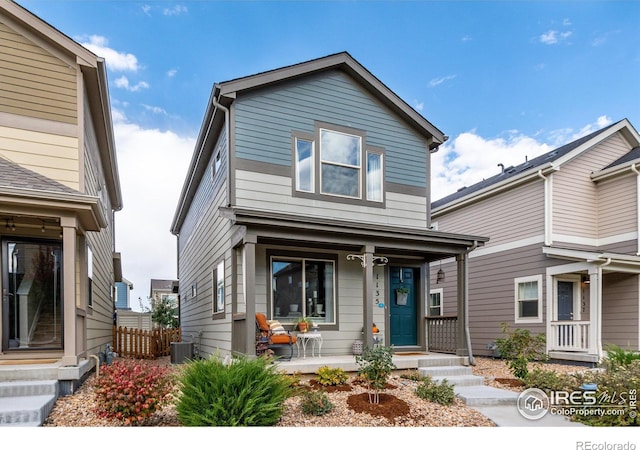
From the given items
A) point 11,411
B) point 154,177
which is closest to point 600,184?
point 11,411

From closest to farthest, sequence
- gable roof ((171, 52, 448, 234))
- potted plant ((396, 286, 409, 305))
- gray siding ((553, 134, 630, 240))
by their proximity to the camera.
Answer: gable roof ((171, 52, 448, 234)) → potted plant ((396, 286, 409, 305)) → gray siding ((553, 134, 630, 240))

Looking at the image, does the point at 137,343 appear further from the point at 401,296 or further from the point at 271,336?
the point at 401,296

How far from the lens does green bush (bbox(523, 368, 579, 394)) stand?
6.41m

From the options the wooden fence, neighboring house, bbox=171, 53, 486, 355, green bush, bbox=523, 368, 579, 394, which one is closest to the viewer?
green bush, bbox=523, 368, 579, 394

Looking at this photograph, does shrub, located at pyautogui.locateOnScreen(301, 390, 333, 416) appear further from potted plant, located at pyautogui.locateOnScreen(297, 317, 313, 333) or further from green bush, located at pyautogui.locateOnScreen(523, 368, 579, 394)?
green bush, located at pyautogui.locateOnScreen(523, 368, 579, 394)

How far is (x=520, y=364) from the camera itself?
720 cm

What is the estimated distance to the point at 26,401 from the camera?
4.99 metres

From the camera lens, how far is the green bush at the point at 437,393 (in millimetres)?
6109

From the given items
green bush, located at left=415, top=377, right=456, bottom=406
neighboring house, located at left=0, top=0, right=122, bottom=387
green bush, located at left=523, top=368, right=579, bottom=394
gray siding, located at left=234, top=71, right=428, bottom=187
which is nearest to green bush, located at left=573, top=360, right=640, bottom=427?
green bush, located at left=523, top=368, right=579, bottom=394

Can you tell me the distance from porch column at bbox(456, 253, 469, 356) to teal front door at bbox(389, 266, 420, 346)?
1.20 metres

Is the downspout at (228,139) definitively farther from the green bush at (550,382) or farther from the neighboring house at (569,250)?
the neighboring house at (569,250)

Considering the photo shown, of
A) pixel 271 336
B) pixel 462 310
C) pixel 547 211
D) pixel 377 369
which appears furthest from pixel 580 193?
pixel 271 336

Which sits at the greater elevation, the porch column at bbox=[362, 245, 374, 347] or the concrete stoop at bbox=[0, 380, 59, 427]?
the porch column at bbox=[362, 245, 374, 347]

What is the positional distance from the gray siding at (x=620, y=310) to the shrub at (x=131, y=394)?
11.5 metres
